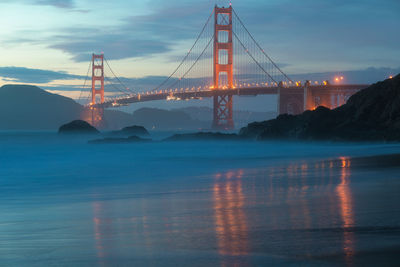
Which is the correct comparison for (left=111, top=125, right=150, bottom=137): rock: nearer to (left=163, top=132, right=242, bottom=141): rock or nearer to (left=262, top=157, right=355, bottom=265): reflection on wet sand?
(left=163, top=132, right=242, bottom=141): rock

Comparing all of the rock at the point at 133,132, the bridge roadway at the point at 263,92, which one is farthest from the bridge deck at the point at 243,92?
the rock at the point at 133,132

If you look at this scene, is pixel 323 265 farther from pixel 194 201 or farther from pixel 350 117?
pixel 350 117

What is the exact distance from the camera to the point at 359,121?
26.2 metres

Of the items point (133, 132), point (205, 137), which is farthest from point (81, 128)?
point (205, 137)

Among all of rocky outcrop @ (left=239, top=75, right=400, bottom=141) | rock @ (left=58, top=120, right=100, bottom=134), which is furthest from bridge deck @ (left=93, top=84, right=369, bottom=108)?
rocky outcrop @ (left=239, top=75, right=400, bottom=141)

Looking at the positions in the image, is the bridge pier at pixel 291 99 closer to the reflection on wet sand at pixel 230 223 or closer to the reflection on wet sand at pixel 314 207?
the reflection on wet sand at pixel 314 207

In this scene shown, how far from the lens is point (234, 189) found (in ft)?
26.3

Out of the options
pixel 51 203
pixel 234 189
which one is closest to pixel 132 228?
pixel 51 203

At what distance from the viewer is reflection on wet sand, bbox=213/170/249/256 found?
144 inches

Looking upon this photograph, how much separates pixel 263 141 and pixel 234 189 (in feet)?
70.0

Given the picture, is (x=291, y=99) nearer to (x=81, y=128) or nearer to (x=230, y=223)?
(x=81, y=128)

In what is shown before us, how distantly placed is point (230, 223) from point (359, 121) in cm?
2294

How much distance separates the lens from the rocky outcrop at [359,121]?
79.5 ft

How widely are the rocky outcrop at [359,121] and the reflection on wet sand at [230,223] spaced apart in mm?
18058
